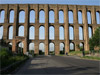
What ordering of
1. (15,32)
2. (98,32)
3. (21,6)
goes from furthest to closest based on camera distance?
(21,6), (15,32), (98,32)

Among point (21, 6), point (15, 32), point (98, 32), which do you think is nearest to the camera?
point (98, 32)

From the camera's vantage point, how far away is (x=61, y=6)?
2079 inches

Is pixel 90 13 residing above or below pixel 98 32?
above

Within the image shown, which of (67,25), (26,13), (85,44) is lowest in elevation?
(85,44)

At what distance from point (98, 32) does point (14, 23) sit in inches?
1099

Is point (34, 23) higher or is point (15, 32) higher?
point (34, 23)

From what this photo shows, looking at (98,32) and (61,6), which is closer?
(98,32)

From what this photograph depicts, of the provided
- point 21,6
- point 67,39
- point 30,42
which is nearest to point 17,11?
point 21,6

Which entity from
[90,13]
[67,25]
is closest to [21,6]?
[67,25]

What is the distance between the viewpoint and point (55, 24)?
5075cm

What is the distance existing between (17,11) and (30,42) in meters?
12.2

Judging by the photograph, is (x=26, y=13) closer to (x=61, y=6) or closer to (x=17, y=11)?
(x=17, y=11)

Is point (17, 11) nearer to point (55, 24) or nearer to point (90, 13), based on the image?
point (55, 24)

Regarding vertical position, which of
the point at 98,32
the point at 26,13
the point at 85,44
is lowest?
the point at 85,44
